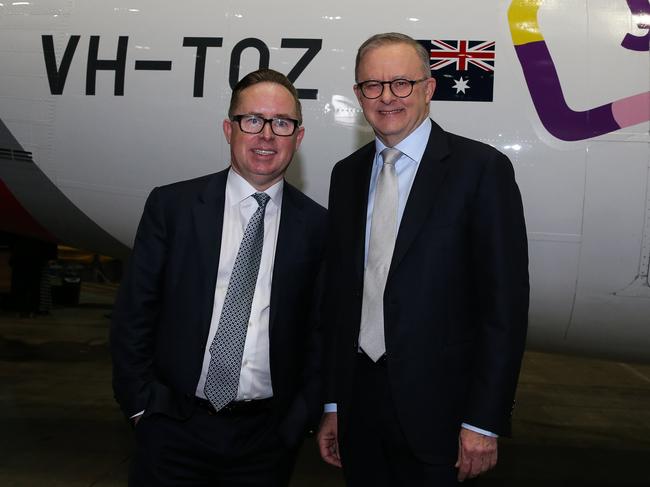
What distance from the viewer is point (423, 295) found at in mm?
1946

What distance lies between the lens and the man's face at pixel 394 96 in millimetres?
1987

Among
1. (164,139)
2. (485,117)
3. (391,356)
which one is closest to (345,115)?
(485,117)

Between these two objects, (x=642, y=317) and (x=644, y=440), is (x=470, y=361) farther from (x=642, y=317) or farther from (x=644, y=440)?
(x=644, y=440)

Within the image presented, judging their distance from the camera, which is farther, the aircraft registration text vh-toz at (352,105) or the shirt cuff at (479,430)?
the aircraft registration text vh-toz at (352,105)

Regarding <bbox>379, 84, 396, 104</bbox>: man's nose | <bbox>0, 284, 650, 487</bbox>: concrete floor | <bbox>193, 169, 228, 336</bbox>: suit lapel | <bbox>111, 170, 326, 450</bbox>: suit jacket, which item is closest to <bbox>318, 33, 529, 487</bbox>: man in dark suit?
<bbox>379, 84, 396, 104</bbox>: man's nose

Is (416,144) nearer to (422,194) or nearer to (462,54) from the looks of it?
(422,194)

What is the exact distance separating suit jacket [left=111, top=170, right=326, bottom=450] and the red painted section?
5.96ft

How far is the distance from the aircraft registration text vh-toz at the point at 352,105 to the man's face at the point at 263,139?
1.10 metres

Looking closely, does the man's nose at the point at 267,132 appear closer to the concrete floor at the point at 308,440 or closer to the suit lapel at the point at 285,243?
the suit lapel at the point at 285,243

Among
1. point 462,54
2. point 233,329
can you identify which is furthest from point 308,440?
point 233,329

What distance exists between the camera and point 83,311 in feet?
38.4

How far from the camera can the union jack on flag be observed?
3070 millimetres

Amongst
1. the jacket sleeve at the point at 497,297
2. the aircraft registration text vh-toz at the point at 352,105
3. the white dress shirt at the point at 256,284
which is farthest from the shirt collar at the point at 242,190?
the aircraft registration text vh-toz at the point at 352,105

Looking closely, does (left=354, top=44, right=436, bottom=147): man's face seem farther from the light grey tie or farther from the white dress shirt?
the white dress shirt
